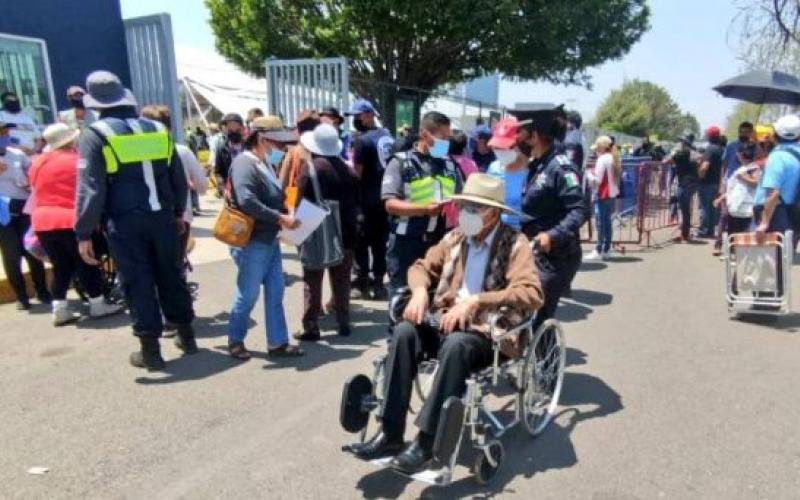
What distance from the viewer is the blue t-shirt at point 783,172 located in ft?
19.8

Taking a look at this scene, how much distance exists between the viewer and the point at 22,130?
7.76 metres

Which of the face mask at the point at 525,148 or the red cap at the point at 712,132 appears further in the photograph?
the red cap at the point at 712,132

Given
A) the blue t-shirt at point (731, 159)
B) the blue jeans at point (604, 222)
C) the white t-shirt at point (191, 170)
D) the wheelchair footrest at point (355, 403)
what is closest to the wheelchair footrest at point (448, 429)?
the wheelchair footrest at point (355, 403)

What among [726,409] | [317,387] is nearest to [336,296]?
[317,387]

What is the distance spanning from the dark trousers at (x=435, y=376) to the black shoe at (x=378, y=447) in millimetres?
40

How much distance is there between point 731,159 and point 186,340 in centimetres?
843

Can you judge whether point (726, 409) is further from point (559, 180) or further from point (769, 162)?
point (769, 162)

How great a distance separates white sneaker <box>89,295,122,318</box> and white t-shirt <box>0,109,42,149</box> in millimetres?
2155

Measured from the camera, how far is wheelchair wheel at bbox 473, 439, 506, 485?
3.26 meters

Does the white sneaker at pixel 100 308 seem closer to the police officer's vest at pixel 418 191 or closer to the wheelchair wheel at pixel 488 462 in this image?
the police officer's vest at pixel 418 191

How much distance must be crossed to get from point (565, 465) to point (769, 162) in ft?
13.4

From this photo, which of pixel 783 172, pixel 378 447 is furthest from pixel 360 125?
pixel 378 447

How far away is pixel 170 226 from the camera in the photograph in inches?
194

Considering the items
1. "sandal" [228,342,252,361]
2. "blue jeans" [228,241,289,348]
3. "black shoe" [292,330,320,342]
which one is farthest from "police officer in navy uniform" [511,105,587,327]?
"sandal" [228,342,252,361]
